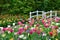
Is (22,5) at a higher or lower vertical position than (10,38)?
lower

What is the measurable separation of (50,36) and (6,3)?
11.5 meters

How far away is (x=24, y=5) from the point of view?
1606 centimetres

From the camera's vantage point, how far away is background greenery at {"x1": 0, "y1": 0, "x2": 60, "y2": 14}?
52.5 ft

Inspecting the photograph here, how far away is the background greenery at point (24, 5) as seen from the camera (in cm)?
1599

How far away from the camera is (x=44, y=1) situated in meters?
16.8

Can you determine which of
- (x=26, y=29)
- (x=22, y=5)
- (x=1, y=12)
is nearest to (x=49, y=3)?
(x=22, y=5)

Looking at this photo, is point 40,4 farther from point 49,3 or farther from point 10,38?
point 10,38

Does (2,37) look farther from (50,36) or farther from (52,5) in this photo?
(52,5)

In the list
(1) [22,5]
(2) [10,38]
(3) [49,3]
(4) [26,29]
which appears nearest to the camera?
(2) [10,38]

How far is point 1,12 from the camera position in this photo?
54.5 feet

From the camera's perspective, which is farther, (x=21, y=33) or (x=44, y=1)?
(x=44, y=1)

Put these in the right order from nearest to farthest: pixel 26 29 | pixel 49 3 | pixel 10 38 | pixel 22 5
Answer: pixel 10 38
pixel 26 29
pixel 22 5
pixel 49 3

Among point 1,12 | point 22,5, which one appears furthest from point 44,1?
point 1,12

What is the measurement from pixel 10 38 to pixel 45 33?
74 centimetres
